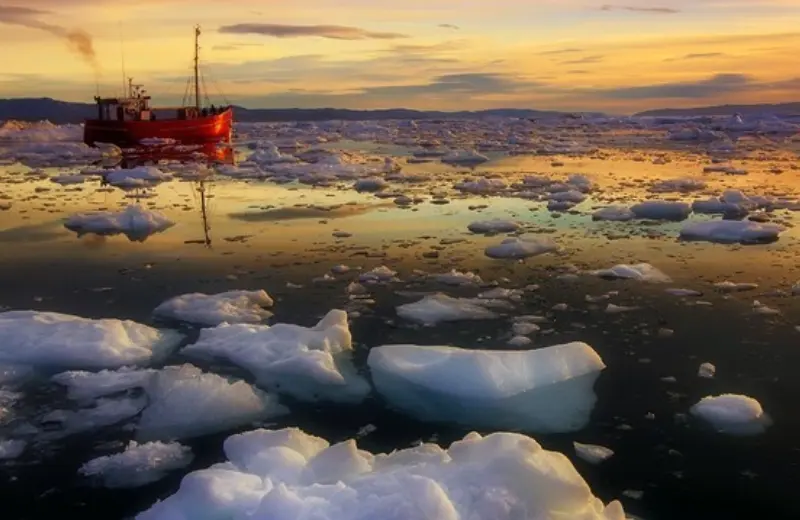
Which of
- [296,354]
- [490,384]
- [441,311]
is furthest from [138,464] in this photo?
[441,311]

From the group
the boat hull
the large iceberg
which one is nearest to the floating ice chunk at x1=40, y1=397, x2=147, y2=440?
the large iceberg

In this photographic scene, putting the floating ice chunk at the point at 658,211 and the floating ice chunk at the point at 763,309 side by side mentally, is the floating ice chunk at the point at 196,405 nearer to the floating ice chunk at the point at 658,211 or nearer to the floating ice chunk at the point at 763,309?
the floating ice chunk at the point at 763,309

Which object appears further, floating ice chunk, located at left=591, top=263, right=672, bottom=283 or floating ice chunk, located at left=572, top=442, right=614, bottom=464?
floating ice chunk, located at left=591, top=263, right=672, bottom=283

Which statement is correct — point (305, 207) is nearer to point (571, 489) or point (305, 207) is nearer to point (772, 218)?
point (772, 218)

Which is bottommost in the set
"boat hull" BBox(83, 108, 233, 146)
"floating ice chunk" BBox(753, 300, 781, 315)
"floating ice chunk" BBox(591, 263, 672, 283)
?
"floating ice chunk" BBox(753, 300, 781, 315)

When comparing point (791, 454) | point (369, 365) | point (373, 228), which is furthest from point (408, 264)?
point (791, 454)

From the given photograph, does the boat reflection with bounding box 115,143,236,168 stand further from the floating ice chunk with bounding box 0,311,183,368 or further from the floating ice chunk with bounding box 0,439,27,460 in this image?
the floating ice chunk with bounding box 0,439,27,460

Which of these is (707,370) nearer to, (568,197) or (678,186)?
(568,197)

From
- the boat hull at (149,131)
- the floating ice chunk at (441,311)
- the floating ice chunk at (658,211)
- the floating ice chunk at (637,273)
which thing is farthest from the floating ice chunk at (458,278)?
the boat hull at (149,131)
